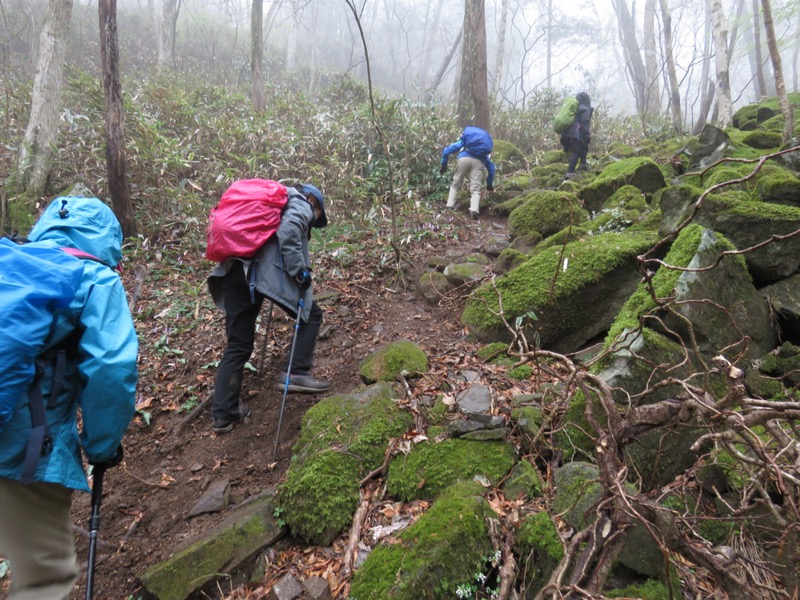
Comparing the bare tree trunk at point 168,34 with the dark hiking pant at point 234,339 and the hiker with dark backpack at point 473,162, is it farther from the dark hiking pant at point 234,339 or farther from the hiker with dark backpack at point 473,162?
the dark hiking pant at point 234,339

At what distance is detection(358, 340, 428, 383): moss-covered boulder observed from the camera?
3951 mm

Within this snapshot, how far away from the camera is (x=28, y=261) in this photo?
191cm

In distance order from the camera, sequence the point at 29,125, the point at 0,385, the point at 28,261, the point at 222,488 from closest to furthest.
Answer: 1. the point at 0,385
2. the point at 28,261
3. the point at 222,488
4. the point at 29,125

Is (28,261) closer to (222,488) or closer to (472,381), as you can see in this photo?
(222,488)

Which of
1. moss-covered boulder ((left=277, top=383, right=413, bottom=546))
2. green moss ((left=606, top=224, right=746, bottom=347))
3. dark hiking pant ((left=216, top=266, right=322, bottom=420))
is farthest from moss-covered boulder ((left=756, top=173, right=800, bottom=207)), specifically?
dark hiking pant ((left=216, top=266, right=322, bottom=420))

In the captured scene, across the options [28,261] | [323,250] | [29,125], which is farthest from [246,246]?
[29,125]

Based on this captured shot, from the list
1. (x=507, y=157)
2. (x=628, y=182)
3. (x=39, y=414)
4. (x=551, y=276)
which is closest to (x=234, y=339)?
(x=39, y=414)

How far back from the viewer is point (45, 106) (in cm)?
757

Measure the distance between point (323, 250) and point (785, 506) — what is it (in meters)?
6.03

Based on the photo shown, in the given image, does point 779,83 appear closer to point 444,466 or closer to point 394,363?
point 394,363

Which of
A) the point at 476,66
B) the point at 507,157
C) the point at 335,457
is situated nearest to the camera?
the point at 335,457

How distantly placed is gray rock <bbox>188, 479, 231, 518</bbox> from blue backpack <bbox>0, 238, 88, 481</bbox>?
4.98 ft

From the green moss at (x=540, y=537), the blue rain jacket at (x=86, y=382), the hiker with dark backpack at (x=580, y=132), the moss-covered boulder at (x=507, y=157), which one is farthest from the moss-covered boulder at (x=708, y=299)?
the moss-covered boulder at (x=507, y=157)

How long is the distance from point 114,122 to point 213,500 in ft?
21.3
